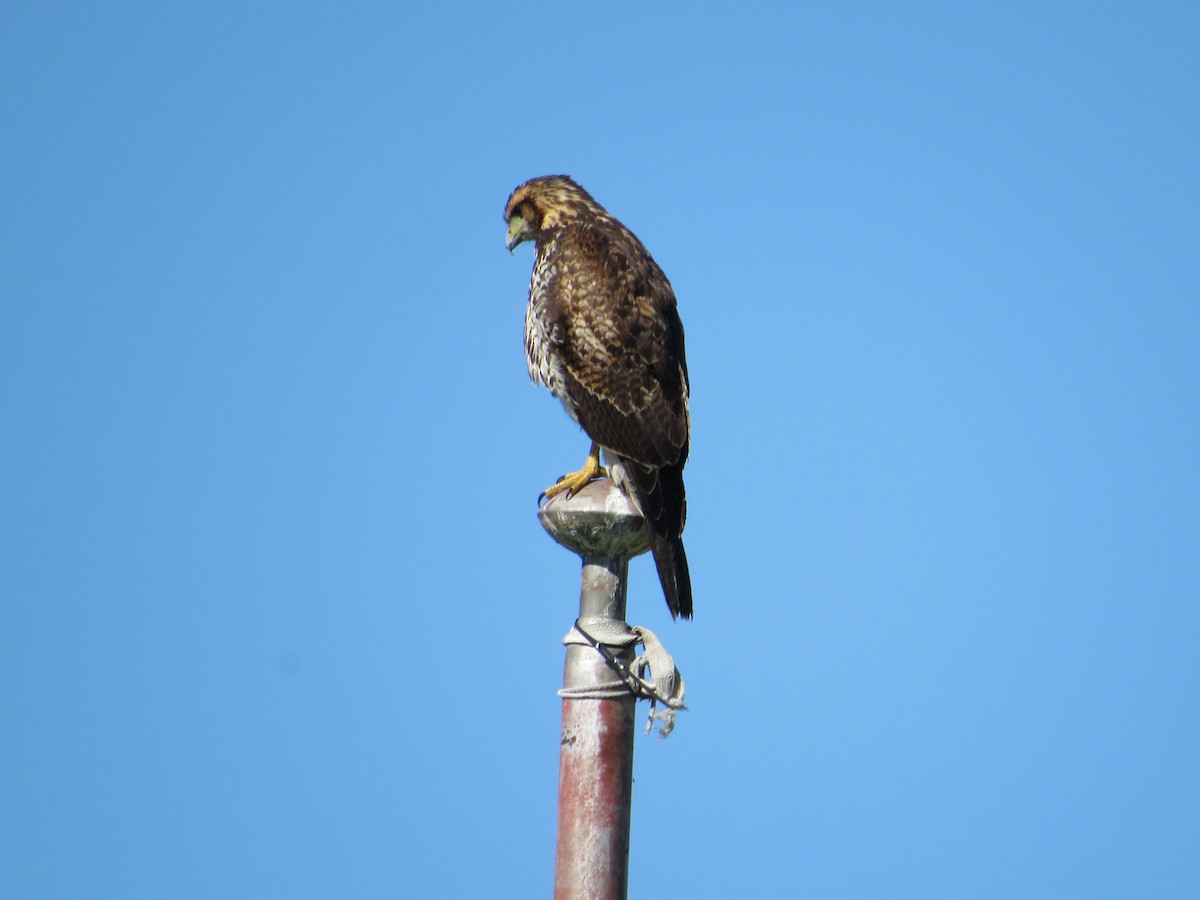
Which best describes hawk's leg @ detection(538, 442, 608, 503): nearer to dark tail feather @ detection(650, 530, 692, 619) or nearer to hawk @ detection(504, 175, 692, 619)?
hawk @ detection(504, 175, 692, 619)

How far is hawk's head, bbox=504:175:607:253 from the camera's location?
294 inches

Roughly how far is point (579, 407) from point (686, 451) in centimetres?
58

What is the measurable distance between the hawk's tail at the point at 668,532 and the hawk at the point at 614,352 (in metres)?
0.01

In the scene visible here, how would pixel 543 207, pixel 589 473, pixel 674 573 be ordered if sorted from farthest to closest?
pixel 543 207
pixel 589 473
pixel 674 573

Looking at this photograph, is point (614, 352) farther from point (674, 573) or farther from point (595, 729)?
point (595, 729)

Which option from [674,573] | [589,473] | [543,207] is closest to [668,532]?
[674,573]

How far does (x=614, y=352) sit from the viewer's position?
659 centimetres

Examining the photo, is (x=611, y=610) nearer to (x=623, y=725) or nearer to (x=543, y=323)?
(x=623, y=725)

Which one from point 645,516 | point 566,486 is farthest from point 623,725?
point 566,486

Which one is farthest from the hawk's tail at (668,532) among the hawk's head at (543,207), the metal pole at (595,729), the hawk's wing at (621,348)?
the hawk's head at (543,207)

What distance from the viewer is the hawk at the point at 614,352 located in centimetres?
624

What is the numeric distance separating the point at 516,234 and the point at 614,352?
4.67 ft

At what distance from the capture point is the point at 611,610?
4.87m

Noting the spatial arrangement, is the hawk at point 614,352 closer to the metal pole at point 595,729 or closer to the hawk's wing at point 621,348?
the hawk's wing at point 621,348
